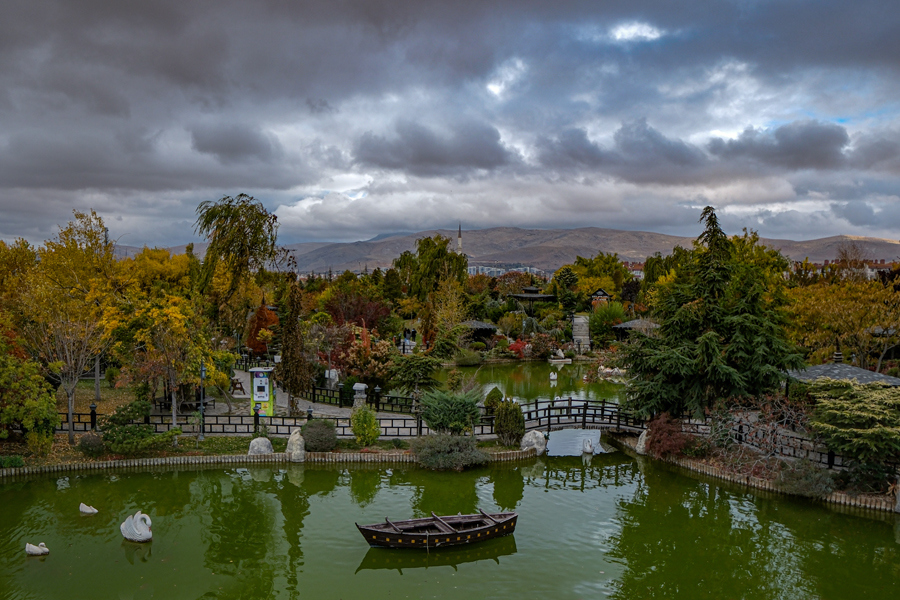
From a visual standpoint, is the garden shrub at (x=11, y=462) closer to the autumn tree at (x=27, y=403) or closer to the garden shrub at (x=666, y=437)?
the autumn tree at (x=27, y=403)

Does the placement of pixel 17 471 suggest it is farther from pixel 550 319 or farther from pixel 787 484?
pixel 550 319

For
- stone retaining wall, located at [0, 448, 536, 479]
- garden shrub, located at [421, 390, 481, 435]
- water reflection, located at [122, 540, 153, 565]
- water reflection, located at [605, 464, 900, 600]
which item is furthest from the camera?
garden shrub, located at [421, 390, 481, 435]

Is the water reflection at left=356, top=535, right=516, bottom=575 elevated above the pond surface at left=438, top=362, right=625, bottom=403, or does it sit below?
below

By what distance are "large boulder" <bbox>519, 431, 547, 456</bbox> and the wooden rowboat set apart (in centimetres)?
694

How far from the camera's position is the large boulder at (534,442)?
21.8m

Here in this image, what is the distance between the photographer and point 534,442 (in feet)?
71.7

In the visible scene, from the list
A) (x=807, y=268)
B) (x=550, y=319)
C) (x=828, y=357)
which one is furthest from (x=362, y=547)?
(x=550, y=319)

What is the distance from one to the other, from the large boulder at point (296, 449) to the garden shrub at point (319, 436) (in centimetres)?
17

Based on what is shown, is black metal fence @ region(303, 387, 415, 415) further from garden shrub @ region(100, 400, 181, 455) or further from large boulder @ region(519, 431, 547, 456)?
garden shrub @ region(100, 400, 181, 455)

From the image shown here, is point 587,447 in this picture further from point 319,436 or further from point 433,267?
point 433,267

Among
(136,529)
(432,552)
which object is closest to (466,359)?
(432,552)

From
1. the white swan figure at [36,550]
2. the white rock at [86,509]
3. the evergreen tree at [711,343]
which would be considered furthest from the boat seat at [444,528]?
Answer: the evergreen tree at [711,343]

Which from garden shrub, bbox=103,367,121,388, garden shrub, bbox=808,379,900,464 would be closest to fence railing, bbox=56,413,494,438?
garden shrub, bbox=103,367,121,388

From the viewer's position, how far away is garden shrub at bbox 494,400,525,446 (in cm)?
2177
